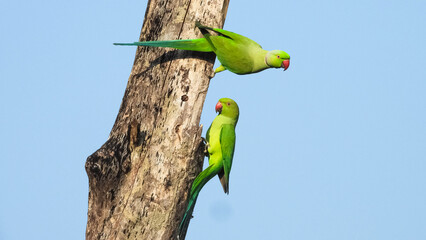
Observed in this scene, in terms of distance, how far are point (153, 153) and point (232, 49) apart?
1256 mm

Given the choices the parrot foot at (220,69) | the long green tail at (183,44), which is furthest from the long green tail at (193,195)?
the long green tail at (183,44)

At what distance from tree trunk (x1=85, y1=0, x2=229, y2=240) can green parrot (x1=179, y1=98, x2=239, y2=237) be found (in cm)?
13

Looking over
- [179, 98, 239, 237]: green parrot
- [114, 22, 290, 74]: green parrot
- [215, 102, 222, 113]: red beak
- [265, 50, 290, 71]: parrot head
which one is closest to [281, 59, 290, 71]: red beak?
[265, 50, 290, 71]: parrot head

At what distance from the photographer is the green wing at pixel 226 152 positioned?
200 inches

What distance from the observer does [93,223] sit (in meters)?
4.48

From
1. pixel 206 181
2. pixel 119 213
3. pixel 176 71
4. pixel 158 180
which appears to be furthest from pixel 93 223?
pixel 176 71

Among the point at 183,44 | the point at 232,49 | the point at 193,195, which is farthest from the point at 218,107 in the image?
the point at 193,195

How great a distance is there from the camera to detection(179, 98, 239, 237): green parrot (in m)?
4.63

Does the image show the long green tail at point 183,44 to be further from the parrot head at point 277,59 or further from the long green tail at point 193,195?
the long green tail at point 193,195

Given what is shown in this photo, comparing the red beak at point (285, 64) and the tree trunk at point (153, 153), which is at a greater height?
the red beak at point (285, 64)

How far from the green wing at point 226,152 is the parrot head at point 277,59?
0.86 m

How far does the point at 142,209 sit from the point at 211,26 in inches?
72.8

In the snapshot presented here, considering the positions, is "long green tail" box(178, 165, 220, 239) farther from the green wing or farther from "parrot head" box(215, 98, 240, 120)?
"parrot head" box(215, 98, 240, 120)

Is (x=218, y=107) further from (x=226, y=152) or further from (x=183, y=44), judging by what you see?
(x=183, y=44)
